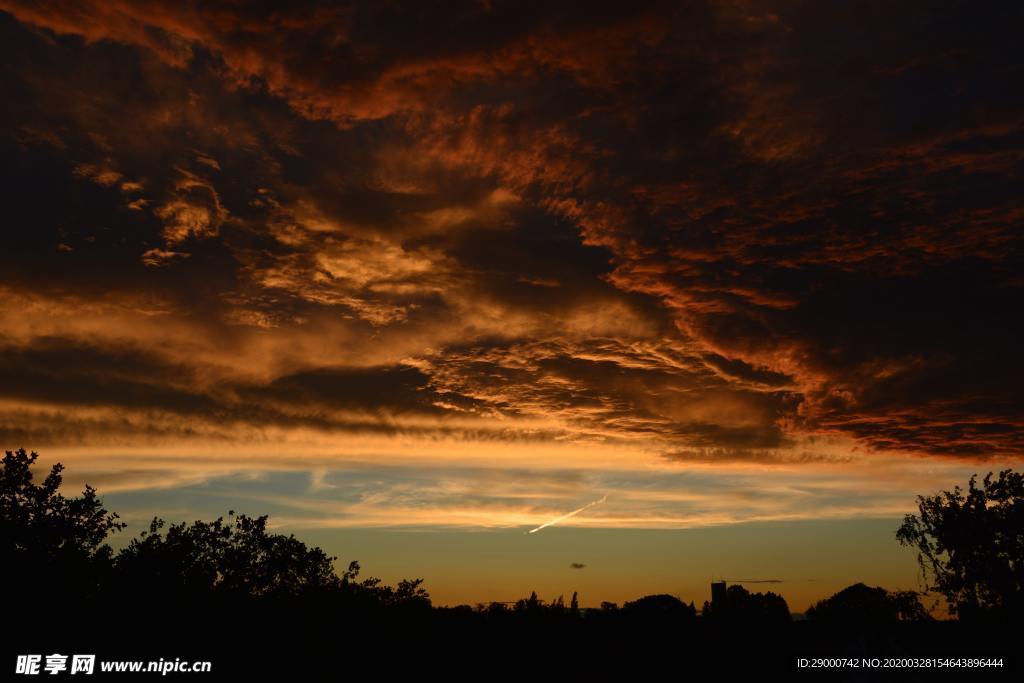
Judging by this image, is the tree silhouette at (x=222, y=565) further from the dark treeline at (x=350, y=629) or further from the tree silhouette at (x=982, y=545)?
the tree silhouette at (x=982, y=545)

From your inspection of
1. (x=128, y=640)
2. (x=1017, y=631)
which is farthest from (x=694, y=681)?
(x=128, y=640)

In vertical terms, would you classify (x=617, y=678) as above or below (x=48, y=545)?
below

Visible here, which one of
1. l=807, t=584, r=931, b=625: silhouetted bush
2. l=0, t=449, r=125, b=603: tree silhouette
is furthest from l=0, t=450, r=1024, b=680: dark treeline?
l=807, t=584, r=931, b=625: silhouetted bush

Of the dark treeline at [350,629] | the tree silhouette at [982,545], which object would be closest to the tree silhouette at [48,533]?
the dark treeline at [350,629]

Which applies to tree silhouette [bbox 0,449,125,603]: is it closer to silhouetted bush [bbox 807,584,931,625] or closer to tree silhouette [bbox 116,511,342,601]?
tree silhouette [bbox 116,511,342,601]

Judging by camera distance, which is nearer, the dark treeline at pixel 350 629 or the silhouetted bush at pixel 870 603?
the dark treeline at pixel 350 629

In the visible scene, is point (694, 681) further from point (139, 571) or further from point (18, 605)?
point (139, 571)

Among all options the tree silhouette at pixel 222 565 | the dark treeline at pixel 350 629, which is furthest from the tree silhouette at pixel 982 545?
the tree silhouette at pixel 222 565

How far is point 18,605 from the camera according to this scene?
41.4 meters

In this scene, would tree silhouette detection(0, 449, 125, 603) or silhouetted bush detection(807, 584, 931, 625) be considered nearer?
tree silhouette detection(0, 449, 125, 603)

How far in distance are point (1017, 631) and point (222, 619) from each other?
4002cm

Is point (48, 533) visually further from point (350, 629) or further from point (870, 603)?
point (870, 603)

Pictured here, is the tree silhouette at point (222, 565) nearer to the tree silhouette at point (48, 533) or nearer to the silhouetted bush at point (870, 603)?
the tree silhouette at point (48, 533)

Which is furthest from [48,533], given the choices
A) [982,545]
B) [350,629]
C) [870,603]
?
[870,603]
